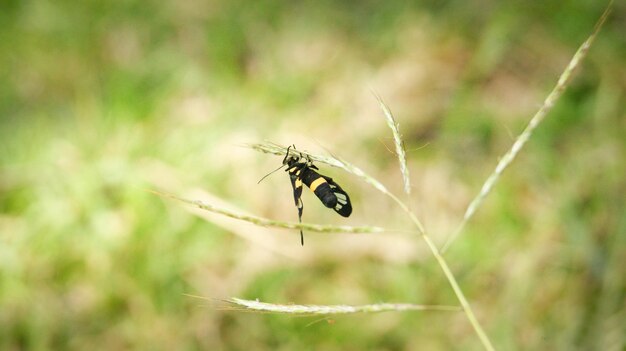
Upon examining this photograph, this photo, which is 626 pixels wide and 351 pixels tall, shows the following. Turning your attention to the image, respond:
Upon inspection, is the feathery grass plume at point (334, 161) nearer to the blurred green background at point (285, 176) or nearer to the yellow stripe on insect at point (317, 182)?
the yellow stripe on insect at point (317, 182)

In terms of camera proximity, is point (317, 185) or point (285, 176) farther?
point (285, 176)

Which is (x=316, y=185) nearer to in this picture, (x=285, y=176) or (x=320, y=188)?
(x=320, y=188)

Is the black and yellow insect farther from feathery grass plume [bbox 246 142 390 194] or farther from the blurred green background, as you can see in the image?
the blurred green background

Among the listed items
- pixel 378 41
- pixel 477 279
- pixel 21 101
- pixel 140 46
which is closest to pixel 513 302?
pixel 477 279

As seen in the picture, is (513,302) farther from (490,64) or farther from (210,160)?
(210,160)

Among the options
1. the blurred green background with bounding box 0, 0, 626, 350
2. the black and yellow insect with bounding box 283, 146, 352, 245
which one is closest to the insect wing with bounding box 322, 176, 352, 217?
the black and yellow insect with bounding box 283, 146, 352, 245

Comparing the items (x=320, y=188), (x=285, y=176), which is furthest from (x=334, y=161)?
(x=285, y=176)

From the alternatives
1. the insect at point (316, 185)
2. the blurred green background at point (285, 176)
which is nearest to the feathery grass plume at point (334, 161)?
the insect at point (316, 185)
